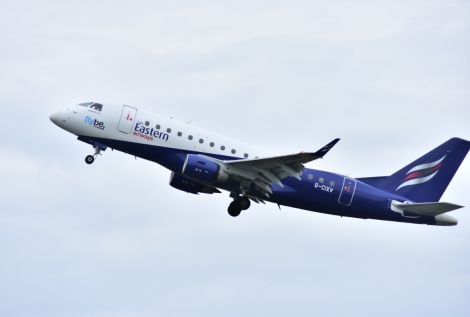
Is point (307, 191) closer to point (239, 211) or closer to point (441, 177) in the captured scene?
point (239, 211)

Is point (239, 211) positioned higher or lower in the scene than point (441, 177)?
lower

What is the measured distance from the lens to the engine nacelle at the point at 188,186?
198 feet

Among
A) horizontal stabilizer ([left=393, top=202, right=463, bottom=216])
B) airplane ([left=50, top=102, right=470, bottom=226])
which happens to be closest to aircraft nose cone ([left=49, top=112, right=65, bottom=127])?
airplane ([left=50, top=102, right=470, bottom=226])

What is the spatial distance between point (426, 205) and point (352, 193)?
4261 millimetres

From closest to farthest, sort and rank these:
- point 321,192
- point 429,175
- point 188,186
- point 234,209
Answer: point 321,192 < point 234,209 < point 188,186 < point 429,175

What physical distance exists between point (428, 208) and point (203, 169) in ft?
43.9

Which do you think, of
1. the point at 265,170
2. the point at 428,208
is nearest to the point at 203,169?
the point at 265,170

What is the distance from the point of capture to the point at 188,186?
199 ft

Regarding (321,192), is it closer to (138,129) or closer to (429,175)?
(429,175)

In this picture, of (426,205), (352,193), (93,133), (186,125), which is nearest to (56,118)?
(93,133)

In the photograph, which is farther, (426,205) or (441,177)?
(441,177)

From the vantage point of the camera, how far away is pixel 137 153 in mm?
57312

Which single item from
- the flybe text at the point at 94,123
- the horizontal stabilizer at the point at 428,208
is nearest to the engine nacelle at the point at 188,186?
the flybe text at the point at 94,123

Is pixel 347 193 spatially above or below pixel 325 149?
below
